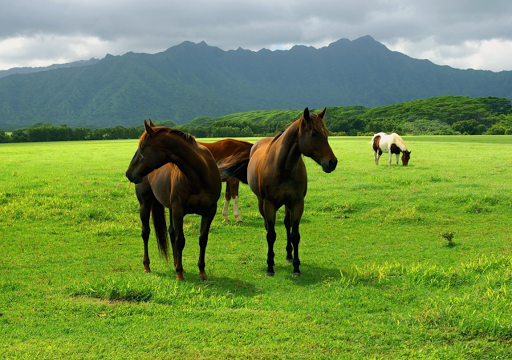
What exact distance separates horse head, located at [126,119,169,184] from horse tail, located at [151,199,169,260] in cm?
151

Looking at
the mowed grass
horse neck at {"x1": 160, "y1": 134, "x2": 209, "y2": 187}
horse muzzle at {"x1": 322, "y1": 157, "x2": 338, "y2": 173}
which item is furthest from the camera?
horse neck at {"x1": 160, "y1": 134, "x2": 209, "y2": 187}

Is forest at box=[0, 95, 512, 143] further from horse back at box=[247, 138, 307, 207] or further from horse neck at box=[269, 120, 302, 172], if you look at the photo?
horse neck at box=[269, 120, 302, 172]

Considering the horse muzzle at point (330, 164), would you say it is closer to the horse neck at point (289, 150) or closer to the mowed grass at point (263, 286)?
the horse neck at point (289, 150)

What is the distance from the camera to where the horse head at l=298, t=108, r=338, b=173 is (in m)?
6.26

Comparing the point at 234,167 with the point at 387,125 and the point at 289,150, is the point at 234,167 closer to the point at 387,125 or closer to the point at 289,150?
the point at 289,150

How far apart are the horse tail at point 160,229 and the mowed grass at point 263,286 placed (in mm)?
333

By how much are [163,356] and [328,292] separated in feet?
8.48

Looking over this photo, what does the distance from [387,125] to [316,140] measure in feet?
316

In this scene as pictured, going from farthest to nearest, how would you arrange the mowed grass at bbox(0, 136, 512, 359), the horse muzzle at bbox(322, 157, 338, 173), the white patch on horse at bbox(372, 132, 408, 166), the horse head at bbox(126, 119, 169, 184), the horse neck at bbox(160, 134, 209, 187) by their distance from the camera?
1. the white patch on horse at bbox(372, 132, 408, 166)
2. the horse neck at bbox(160, 134, 209, 187)
3. the horse head at bbox(126, 119, 169, 184)
4. the horse muzzle at bbox(322, 157, 338, 173)
5. the mowed grass at bbox(0, 136, 512, 359)

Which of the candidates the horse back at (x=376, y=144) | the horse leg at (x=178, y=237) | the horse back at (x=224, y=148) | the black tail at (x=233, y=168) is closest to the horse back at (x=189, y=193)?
the horse leg at (x=178, y=237)

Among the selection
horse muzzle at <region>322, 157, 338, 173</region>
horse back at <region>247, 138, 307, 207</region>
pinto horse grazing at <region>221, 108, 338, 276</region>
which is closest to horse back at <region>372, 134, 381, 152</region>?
pinto horse grazing at <region>221, 108, 338, 276</region>

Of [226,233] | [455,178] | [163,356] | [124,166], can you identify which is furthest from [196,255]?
[124,166]

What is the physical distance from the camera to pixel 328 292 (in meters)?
5.88

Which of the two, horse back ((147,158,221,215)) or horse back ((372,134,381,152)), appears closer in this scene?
horse back ((147,158,221,215))
